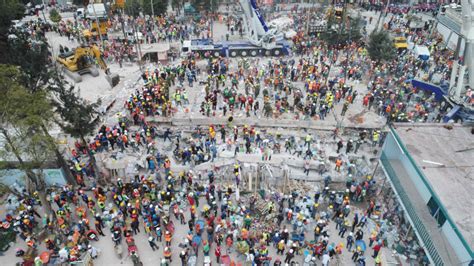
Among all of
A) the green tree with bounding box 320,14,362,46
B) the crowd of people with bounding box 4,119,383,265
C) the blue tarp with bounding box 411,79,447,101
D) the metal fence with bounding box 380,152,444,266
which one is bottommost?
the crowd of people with bounding box 4,119,383,265

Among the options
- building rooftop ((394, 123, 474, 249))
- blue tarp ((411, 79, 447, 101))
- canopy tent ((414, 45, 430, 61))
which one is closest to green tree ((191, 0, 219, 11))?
canopy tent ((414, 45, 430, 61))

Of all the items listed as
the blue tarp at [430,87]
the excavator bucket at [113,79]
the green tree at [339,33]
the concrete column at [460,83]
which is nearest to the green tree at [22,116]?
the excavator bucket at [113,79]

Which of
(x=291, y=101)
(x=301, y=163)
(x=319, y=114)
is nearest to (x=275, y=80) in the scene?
(x=291, y=101)

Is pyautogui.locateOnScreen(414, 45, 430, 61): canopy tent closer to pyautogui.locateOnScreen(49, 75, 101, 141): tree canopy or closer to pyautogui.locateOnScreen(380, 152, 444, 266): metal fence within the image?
pyautogui.locateOnScreen(380, 152, 444, 266): metal fence

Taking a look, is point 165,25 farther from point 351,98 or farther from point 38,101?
point 38,101

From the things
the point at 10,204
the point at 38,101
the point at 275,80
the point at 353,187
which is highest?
the point at 38,101

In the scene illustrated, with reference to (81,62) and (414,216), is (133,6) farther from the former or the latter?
(414,216)
